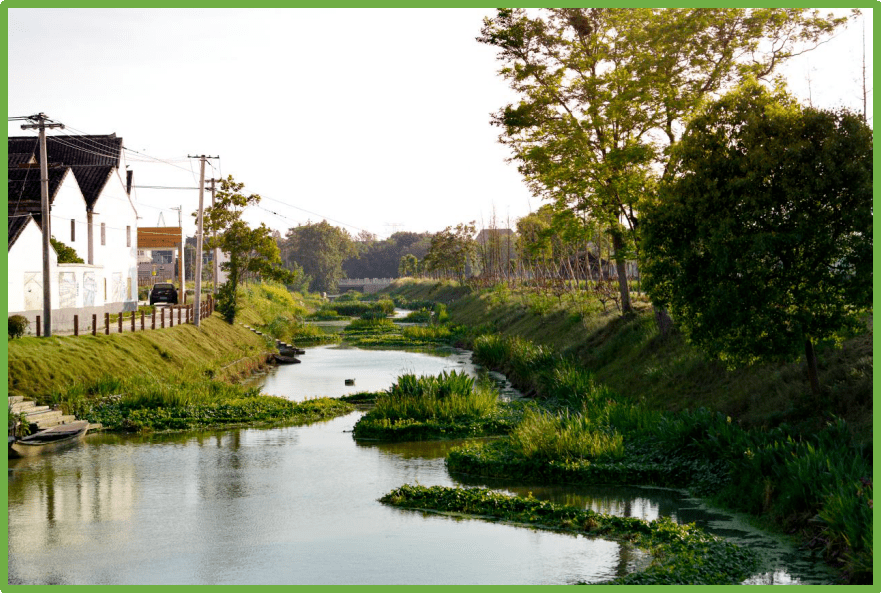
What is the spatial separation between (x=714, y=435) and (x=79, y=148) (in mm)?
46381

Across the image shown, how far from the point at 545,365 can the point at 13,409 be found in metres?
17.7

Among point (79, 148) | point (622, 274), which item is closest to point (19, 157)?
point (79, 148)

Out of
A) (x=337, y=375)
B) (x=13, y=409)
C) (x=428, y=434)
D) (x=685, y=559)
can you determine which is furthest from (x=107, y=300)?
(x=685, y=559)

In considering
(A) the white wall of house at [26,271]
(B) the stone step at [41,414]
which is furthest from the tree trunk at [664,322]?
(A) the white wall of house at [26,271]

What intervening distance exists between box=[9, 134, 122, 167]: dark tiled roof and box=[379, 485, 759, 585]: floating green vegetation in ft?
135

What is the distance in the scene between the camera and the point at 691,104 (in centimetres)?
2441

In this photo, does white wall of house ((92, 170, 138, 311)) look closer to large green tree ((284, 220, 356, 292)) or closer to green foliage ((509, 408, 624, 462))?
green foliage ((509, 408, 624, 462))

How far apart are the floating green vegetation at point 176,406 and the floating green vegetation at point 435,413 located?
3.18 m

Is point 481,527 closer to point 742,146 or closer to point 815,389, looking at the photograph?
Result: point 815,389

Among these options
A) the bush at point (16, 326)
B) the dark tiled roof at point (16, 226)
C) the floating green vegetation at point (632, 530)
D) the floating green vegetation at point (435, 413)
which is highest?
the dark tiled roof at point (16, 226)

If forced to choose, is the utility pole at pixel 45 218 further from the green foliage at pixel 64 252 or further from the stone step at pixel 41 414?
the green foliage at pixel 64 252

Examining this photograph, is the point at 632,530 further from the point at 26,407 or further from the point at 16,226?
the point at 16,226

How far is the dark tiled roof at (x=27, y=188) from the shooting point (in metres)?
41.4

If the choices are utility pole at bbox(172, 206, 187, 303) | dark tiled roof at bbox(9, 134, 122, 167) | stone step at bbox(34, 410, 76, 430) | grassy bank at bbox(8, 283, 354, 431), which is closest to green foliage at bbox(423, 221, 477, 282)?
utility pole at bbox(172, 206, 187, 303)
